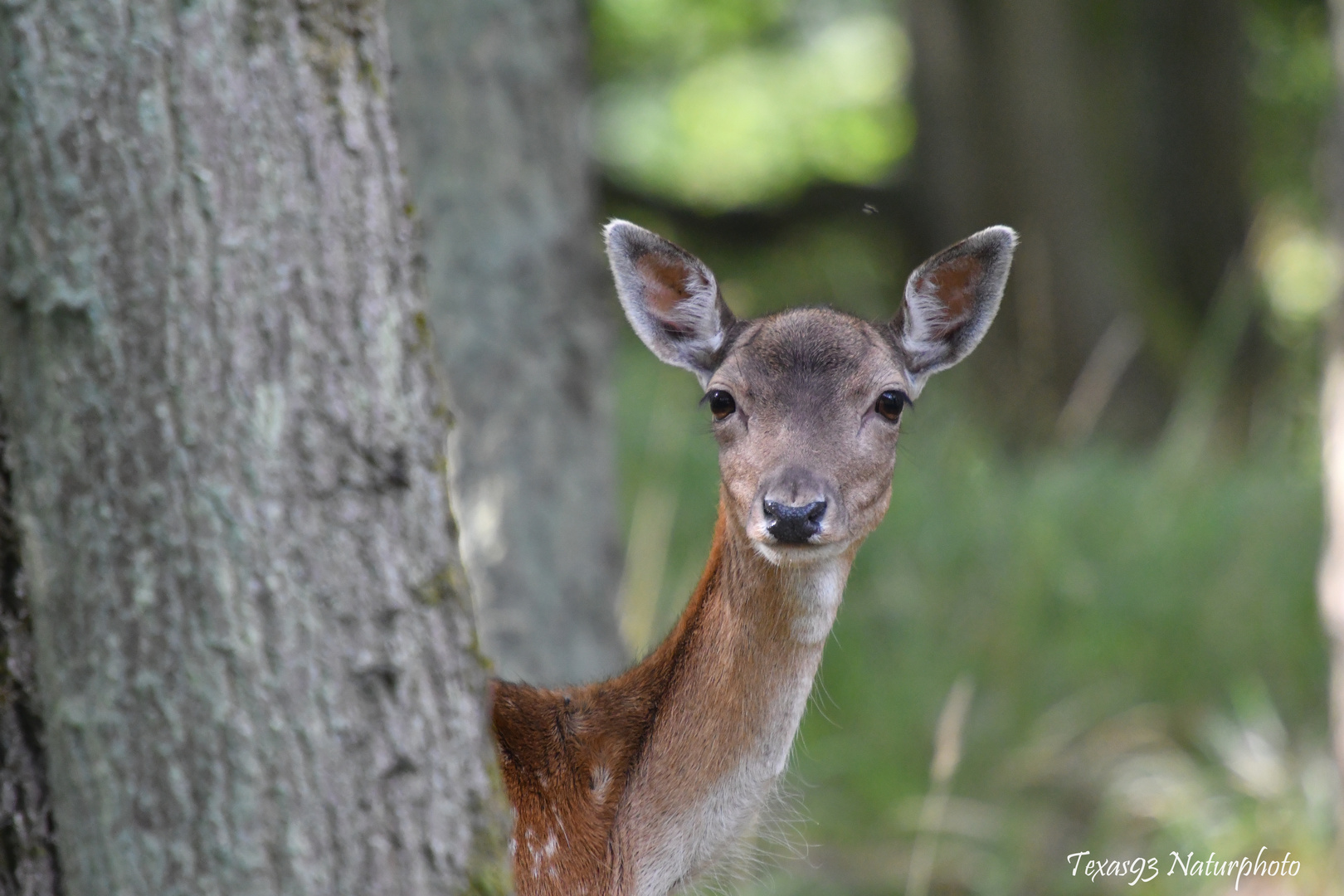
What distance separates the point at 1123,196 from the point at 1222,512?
4.14 metres

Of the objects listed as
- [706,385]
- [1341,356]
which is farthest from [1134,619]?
[706,385]

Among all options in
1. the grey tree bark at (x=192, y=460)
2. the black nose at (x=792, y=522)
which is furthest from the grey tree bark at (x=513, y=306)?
the grey tree bark at (x=192, y=460)

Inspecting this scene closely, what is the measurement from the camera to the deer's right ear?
3451 millimetres

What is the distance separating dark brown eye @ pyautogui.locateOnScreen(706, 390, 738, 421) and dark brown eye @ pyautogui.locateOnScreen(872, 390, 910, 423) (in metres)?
0.34

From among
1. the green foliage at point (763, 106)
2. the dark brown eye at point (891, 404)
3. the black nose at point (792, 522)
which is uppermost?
the dark brown eye at point (891, 404)

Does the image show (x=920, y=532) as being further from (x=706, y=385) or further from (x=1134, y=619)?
(x=706, y=385)

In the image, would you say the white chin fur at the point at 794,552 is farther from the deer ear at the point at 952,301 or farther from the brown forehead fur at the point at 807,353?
the deer ear at the point at 952,301

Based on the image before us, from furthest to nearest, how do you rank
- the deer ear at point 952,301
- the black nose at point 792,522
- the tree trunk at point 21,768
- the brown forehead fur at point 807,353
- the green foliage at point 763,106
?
1. the green foliage at point 763,106
2. the deer ear at point 952,301
3. the brown forehead fur at point 807,353
4. the black nose at point 792,522
5. the tree trunk at point 21,768

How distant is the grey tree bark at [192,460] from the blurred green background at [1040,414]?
5.60 ft

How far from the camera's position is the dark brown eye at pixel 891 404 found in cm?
327

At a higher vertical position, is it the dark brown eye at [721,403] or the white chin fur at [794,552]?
the dark brown eye at [721,403]

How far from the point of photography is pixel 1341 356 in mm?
4477

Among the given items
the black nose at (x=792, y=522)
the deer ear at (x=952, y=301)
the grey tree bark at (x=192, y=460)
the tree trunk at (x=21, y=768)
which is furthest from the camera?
the deer ear at (x=952, y=301)

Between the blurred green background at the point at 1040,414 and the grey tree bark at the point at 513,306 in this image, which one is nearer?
the grey tree bark at the point at 513,306
